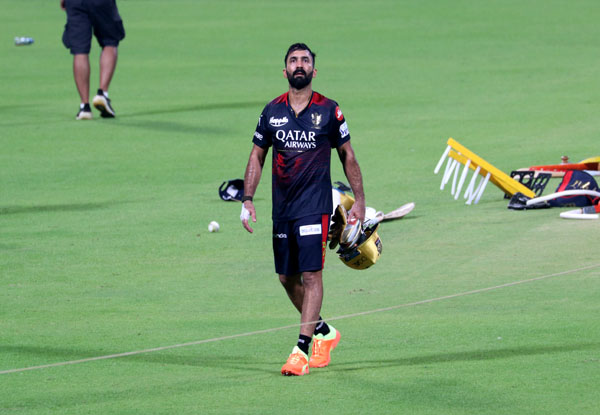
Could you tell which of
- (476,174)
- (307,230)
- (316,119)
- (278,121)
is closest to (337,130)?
(316,119)

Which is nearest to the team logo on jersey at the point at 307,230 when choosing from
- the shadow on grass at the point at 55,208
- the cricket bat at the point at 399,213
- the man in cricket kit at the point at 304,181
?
the man in cricket kit at the point at 304,181

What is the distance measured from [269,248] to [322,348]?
3.94m

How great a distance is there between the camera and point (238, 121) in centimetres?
1909

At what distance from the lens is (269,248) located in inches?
461

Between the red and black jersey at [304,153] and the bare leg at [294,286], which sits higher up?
the red and black jersey at [304,153]

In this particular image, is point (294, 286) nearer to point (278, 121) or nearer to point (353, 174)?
point (353, 174)

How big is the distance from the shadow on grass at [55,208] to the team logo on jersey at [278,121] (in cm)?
597

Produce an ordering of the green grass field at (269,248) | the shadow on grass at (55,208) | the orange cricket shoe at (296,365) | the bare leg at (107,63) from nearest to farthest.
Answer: the green grass field at (269,248), the orange cricket shoe at (296,365), the shadow on grass at (55,208), the bare leg at (107,63)

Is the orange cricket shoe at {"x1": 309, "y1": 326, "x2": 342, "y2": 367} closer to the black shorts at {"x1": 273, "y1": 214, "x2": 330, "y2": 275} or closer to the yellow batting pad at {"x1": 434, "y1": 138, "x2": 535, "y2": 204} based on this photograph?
the black shorts at {"x1": 273, "y1": 214, "x2": 330, "y2": 275}

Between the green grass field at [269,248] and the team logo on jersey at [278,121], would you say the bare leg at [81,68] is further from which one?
the team logo on jersey at [278,121]

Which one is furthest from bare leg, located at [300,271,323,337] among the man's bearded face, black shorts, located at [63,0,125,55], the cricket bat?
black shorts, located at [63,0,125,55]

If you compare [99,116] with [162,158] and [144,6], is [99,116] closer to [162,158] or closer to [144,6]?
[162,158]

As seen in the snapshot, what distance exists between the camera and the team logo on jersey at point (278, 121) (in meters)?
7.86

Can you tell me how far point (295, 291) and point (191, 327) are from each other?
1145mm
